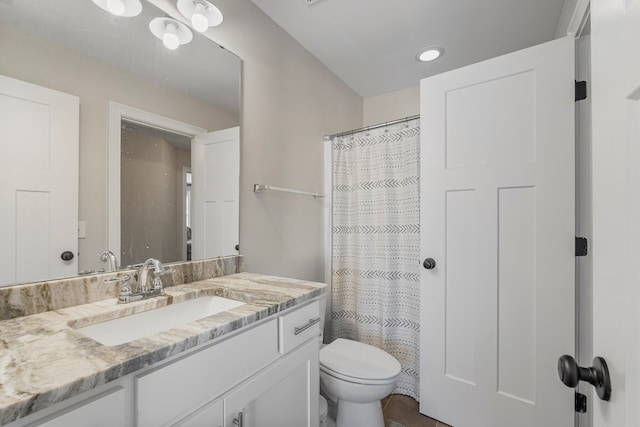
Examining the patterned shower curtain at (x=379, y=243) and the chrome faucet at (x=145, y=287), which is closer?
the chrome faucet at (x=145, y=287)

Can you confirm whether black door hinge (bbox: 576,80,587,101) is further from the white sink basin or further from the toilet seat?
the white sink basin

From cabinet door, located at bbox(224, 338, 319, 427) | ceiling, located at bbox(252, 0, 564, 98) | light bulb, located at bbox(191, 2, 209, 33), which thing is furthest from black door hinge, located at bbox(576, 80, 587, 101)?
light bulb, located at bbox(191, 2, 209, 33)

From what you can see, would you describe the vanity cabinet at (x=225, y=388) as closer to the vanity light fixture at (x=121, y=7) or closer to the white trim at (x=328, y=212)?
the white trim at (x=328, y=212)

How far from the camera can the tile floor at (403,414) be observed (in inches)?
62.8

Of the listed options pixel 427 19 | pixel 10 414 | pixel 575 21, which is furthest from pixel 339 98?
pixel 10 414

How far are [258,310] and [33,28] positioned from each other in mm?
1170

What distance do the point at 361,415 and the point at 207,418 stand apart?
3.32 ft

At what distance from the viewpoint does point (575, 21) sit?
1.29 m

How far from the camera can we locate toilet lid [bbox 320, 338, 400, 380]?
4.58ft

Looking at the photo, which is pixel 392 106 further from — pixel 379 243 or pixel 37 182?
pixel 37 182

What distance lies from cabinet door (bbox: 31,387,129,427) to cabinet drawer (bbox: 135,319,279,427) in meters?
0.03

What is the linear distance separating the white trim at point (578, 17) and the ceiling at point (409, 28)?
0.97 ft

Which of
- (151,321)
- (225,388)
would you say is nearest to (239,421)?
(225,388)

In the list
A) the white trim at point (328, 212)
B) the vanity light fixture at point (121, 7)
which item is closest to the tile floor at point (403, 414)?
the white trim at point (328, 212)
